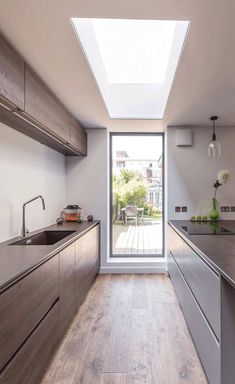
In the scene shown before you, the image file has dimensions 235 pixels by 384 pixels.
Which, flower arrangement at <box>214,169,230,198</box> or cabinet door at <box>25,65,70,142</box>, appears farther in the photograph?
flower arrangement at <box>214,169,230,198</box>

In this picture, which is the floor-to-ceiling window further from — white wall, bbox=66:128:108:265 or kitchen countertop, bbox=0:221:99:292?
kitchen countertop, bbox=0:221:99:292

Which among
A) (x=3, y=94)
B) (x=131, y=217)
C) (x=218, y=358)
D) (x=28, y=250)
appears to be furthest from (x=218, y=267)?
(x=131, y=217)

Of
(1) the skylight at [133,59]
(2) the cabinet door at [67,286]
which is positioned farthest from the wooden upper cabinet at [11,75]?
(2) the cabinet door at [67,286]

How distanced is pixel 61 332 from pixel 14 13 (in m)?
2.26

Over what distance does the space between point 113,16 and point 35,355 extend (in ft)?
6.79

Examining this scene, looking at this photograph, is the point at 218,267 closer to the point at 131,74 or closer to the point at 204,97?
the point at 204,97

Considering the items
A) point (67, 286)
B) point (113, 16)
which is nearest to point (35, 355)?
point (67, 286)

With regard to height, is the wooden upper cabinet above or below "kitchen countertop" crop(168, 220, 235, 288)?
above

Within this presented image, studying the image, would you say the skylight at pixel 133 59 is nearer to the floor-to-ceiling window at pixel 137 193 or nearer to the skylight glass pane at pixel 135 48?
the skylight glass pane at pixel 135 48

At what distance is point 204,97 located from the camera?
2.62m

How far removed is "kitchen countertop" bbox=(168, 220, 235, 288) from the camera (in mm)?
1344

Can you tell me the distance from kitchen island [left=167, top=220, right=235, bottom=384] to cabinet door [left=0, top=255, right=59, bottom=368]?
1.06 meters

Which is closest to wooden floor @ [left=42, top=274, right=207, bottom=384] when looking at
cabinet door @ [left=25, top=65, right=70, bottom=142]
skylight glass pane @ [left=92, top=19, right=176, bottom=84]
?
cabinet door @ [left=25, top=65, right=70, bottom=142]

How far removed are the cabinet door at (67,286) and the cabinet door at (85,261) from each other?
14cm
